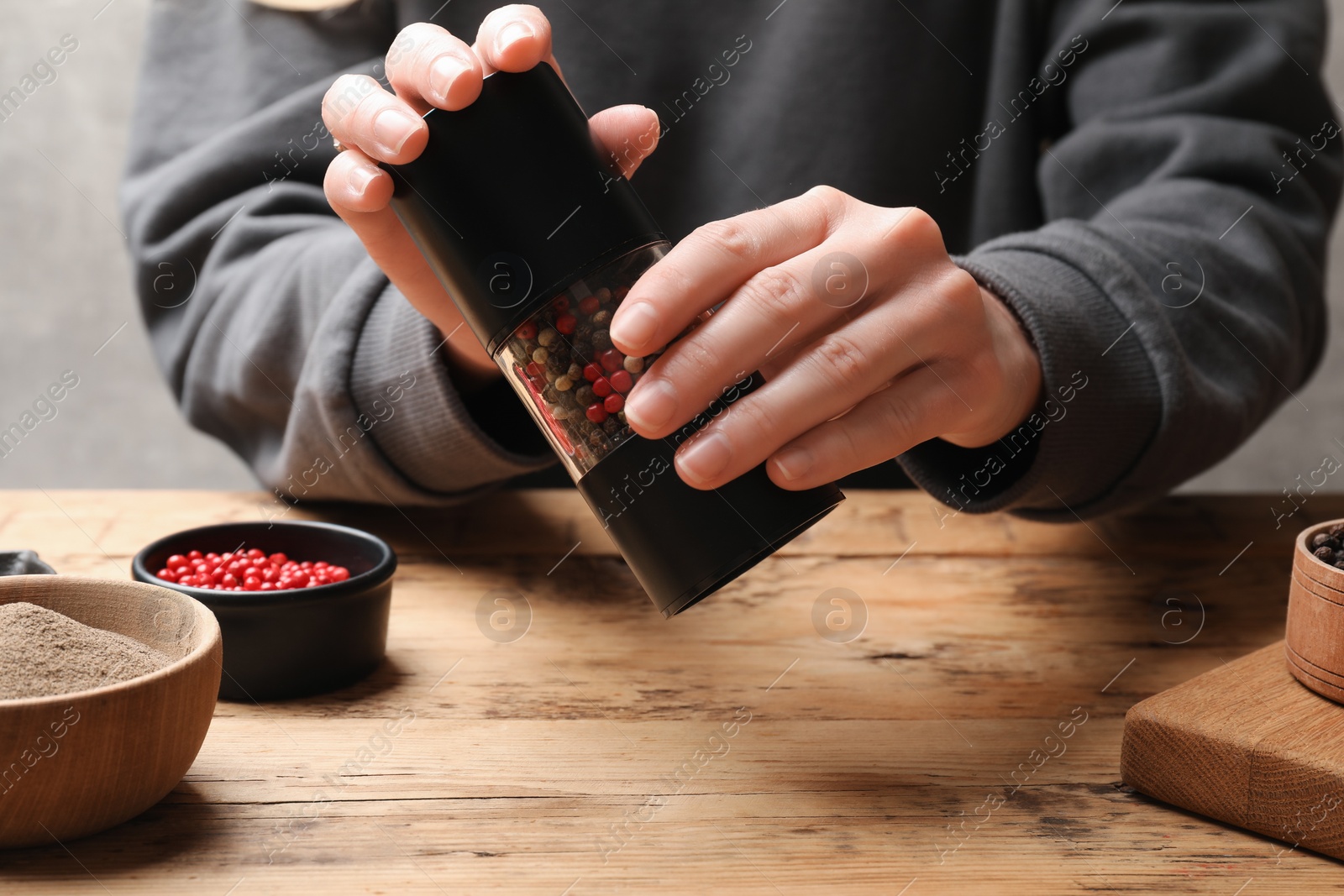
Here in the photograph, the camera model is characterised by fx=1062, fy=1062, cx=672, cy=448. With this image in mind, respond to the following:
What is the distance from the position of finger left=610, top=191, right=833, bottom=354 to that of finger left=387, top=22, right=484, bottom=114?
13cm

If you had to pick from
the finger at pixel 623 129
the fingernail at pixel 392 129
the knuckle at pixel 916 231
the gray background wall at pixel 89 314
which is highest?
the fingernail at pixel 392 129

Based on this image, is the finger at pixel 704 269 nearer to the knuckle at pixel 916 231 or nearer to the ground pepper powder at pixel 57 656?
the knuckle at pixel 916 231

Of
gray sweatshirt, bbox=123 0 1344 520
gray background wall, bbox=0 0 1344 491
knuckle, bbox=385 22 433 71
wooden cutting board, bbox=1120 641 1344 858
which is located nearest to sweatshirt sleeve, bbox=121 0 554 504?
gray sweatshirt, bbox=123 0 1344 520

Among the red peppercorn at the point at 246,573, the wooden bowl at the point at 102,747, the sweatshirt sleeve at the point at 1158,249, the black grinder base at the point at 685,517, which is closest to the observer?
the wooden bowl at the point at 102,747

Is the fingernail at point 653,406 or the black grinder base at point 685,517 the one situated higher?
the fingernail at point 653,406

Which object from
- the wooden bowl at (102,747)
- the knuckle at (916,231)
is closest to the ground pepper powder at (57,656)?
the wooden bowl at (102,747)

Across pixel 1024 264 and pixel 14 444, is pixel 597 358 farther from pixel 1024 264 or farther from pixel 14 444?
pixel 14 444

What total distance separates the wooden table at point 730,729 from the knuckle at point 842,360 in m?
0.22

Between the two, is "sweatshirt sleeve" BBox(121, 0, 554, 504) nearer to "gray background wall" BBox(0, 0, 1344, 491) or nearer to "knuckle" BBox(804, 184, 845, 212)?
"knuckle" BBox(804, 184, 845, 212)

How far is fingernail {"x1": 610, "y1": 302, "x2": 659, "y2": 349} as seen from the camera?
54 centimetres

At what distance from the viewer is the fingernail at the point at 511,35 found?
0.55 m

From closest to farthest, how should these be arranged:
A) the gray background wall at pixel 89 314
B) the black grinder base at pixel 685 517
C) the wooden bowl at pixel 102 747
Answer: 1. the wooden bowl at pixel 102 747
2. the black grinder base at pixel 685 517
3. the gray background wall at pixel 89 314

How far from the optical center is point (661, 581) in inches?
22.7

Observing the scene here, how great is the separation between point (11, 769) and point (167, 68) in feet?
3.38
